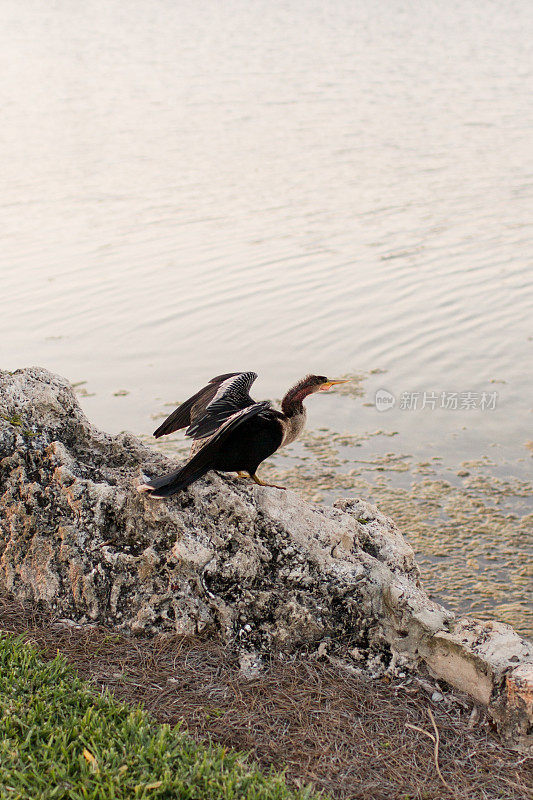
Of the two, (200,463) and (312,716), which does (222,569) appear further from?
(312,716)

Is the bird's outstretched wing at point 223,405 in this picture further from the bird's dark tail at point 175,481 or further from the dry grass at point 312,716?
the dry grass at point 312,716

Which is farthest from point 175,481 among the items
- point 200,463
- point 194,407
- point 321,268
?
point 321,268

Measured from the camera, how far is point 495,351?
7398mm

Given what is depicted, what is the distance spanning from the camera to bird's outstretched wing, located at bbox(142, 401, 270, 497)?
3072 millimetres

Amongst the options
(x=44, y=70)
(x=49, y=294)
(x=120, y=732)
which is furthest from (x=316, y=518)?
(x=44, y=70)

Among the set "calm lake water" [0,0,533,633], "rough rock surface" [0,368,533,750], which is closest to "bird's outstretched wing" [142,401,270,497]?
"rough rock surface" [0,368,533,750]

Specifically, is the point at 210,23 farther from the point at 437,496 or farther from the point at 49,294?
the point at 437,496

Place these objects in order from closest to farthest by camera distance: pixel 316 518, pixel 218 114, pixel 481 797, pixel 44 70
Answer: pixel 481 797
pixel 316 518
pixel 218 114
pixel 44 70

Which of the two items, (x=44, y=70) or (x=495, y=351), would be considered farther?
(x=44, y=70)

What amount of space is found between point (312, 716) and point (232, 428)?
43.7 inches

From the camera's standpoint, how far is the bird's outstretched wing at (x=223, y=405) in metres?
3.18

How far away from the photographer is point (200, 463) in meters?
3.11

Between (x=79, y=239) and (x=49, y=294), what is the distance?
177cm

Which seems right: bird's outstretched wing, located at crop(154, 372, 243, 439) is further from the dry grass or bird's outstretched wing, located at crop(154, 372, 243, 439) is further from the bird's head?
the dry grass
